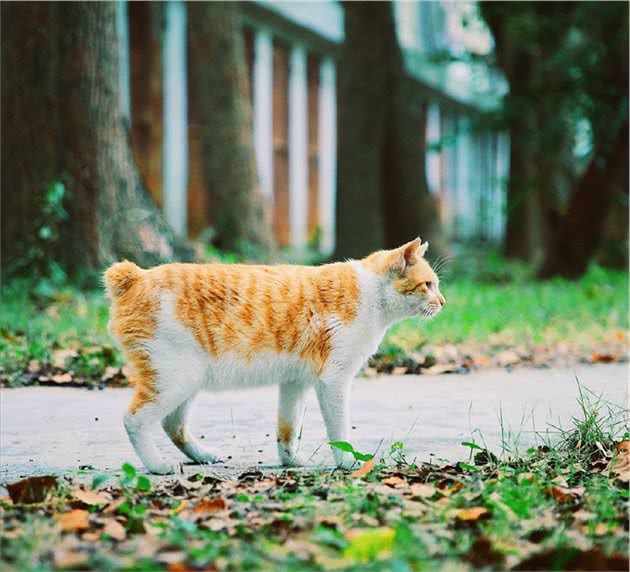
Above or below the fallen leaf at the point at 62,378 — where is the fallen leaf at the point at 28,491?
above

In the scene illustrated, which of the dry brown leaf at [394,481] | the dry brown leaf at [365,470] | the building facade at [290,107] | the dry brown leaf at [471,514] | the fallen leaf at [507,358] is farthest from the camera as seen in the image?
the building facade at [290,107]

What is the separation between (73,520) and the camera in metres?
3.55

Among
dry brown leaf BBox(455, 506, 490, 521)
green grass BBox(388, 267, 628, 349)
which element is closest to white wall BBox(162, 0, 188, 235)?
green grass BBox(388, 267, 628, 349)

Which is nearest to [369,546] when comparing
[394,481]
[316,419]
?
[394,481]

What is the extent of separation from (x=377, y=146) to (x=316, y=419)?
10662mm

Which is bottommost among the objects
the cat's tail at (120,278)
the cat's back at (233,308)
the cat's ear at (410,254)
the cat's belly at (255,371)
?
the cat's belly at (255,371)

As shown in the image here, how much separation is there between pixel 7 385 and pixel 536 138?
1328 cm

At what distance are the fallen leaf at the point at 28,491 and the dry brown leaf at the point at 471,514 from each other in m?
1.54

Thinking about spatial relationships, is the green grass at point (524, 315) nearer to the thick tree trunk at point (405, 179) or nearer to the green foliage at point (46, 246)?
the thick tree trunk at point (405, 179)

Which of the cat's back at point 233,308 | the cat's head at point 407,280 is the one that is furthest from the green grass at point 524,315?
the cat's back at point 233,308

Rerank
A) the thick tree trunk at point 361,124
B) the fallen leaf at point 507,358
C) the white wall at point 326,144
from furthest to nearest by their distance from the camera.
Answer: the white wall at point 326,144
the thick tree trunk at point 361,124
the fallen leaf at point 507,358

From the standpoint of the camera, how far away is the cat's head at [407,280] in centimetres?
506

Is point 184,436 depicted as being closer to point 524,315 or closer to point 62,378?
point 62,378

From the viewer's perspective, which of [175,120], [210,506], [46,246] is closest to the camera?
[210,506]
